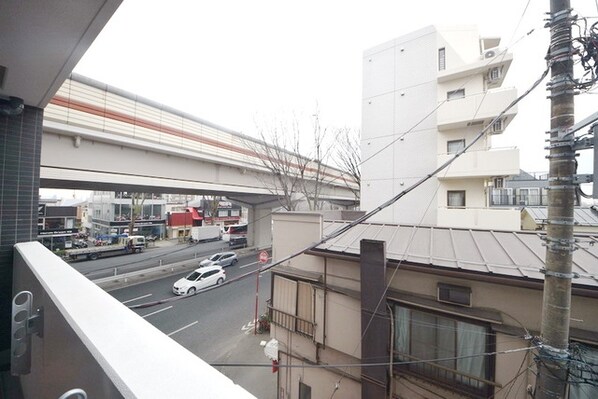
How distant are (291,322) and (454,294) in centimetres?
350

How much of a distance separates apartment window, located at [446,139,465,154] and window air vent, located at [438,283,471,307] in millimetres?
8807

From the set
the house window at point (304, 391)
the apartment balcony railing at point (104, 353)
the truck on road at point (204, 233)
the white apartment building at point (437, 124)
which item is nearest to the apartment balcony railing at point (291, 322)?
the house window at point (304, 391)

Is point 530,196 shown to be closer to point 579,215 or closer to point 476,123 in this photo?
point 579,215

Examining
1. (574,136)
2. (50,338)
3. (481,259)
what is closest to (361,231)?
(481,259)

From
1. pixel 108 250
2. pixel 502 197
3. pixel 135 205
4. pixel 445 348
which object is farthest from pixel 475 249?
pixel 135 205

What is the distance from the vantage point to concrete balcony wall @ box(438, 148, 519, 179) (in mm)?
8925

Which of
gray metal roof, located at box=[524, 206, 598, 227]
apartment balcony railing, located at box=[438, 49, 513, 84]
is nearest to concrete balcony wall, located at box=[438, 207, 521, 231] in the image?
gray metal roof, located at box=[524, 206, 598, 227]

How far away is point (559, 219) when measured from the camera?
7.79 ft

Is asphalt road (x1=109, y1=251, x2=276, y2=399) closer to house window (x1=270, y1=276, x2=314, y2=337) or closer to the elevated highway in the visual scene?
house window (x1=270, y1=276, x2=314, y2=337)

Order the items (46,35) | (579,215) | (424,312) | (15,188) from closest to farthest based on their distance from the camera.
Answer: (46,35) < (15,188) < (424,312) < (579,215)

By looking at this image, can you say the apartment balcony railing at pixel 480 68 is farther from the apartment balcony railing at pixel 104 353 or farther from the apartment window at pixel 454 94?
the apartment balcony railing at pixel 104 353

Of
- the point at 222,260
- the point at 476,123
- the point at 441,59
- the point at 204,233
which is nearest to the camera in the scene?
the point at 476,123

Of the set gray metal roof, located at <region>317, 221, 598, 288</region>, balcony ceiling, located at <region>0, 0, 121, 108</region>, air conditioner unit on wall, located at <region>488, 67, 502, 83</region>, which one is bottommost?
gray metal roof, located at <region>317, 221, 598, 288</region>

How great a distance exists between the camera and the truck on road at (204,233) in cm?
2823
